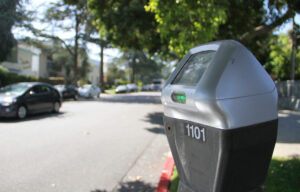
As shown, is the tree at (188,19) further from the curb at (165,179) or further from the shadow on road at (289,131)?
the shadow on road at (289,131)

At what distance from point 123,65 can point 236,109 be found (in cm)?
5138

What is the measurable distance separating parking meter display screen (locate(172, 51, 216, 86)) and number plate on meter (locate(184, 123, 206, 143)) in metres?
0.30

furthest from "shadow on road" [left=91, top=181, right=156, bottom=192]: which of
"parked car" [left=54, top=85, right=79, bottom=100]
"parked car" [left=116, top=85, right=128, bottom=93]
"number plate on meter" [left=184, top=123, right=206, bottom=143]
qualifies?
"parked car" [left=116, top=85, right=128, bottom=93]

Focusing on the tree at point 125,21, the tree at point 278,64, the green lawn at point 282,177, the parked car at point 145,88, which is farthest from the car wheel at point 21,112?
the parked car at point 145,88

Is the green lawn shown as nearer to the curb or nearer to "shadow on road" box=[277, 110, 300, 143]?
the curb

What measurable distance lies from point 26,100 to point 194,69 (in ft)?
29.1

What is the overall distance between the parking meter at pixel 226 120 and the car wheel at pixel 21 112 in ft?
27.7

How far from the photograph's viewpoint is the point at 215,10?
5445 mm

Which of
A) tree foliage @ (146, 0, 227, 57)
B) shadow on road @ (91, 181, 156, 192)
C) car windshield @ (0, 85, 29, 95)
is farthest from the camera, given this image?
car windshield @ (0, 85, 29, 95)

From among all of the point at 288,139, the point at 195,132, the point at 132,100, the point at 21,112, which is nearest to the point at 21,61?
the point at 132,100

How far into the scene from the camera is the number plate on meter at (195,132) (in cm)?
175

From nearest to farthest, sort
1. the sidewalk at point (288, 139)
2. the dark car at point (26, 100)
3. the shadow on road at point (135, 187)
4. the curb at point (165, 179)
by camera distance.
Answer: the curb at point (165, 179)
the shadow on road at point (135, 187)
the sidewalk at point (288, 139)
the dark car at point (26, 100)

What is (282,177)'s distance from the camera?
3629 mm

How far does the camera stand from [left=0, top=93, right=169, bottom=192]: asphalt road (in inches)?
152
